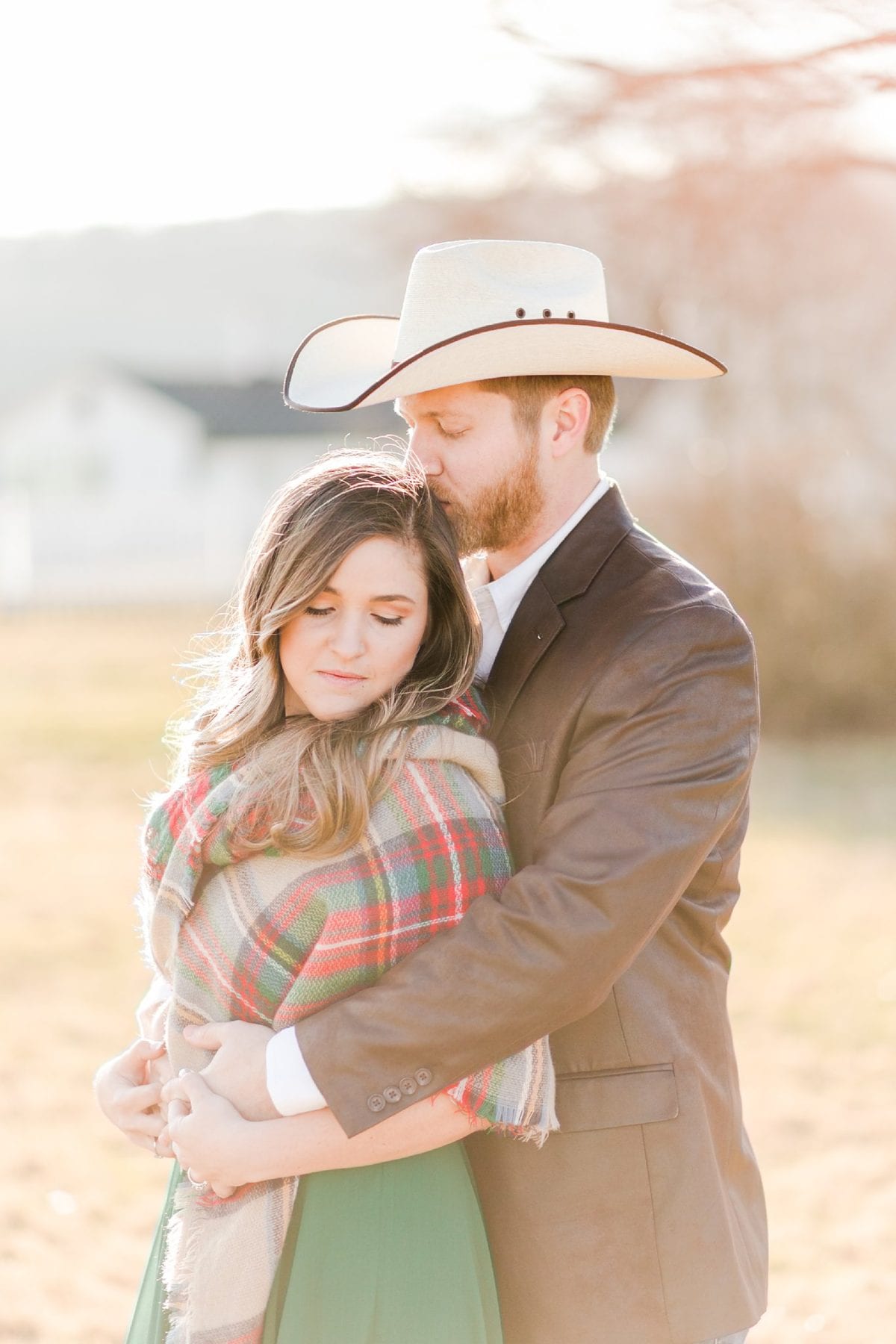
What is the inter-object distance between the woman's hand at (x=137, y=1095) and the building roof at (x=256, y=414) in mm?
33179

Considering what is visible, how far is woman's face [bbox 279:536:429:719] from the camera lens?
196cm

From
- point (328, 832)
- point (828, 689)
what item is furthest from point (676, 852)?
point (828, 689)

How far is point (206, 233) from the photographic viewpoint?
9088 centimetres

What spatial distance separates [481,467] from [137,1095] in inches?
40.8

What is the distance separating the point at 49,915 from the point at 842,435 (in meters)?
9.09

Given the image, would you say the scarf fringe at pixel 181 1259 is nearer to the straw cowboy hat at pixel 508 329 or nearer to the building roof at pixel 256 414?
the straw cowboy hat at pixel 508 329

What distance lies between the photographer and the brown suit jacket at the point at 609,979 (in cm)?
177

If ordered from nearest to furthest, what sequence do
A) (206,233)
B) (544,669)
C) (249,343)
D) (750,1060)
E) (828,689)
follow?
(544,669), (750,1060), (828,689), (249,343), (206,233)

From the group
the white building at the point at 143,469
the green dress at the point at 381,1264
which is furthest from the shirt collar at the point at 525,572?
the white building at the point at 143,469

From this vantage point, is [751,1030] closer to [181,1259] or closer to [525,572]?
[525,572]

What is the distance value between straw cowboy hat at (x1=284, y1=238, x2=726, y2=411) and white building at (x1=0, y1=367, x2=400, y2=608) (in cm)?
3177

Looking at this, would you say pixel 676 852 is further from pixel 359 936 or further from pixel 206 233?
pixel 206 233

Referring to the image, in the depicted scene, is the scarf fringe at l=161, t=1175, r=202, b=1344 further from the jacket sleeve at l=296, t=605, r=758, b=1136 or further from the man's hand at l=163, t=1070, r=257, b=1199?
the jacket sleeve at l=296, t=605, r=758, b=1136

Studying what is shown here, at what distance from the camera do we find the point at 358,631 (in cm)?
197
